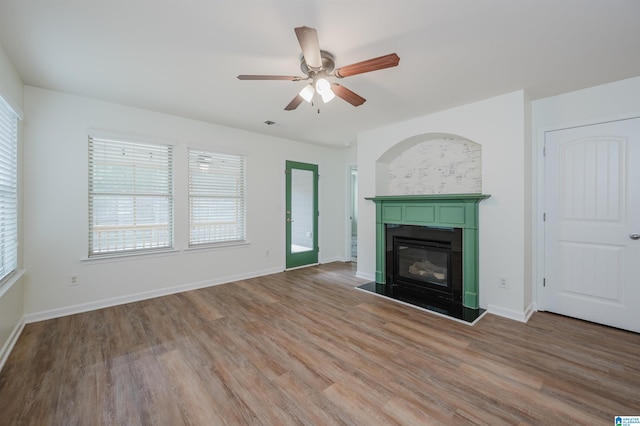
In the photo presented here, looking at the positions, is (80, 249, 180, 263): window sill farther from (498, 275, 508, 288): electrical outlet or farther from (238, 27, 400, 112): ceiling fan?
(498, 275, 508, 288): electrical outlet

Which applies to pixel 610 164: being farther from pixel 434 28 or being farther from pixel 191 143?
pixel 191 143

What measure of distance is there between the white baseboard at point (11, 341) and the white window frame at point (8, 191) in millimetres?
520

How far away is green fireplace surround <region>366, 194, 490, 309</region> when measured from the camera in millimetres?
3230

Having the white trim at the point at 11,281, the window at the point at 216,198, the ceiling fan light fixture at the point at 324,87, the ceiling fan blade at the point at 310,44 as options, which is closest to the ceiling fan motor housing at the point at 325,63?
the ceiling fan light fixture at the point at 324,87

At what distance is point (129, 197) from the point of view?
3.51 m

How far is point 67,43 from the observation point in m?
2.12

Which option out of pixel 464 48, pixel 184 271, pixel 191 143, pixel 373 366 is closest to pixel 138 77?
pixel 191 143

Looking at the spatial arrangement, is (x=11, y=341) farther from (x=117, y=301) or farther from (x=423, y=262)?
(x=423, y=262)

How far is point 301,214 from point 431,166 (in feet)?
8.54

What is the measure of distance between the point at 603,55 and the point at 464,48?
1.21 metres

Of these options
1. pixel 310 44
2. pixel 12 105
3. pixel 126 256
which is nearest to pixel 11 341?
pixel 126 256

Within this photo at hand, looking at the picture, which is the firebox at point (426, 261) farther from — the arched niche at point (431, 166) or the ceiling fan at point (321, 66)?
the ceiling fan at point (321, 66)

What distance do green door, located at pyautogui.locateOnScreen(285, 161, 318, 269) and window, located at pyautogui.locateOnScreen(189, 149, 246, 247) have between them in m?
0.94

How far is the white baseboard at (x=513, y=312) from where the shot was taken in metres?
2.95
